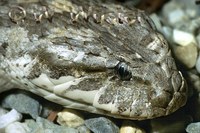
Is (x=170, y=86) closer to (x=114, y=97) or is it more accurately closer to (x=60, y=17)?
(x=114, y=97)

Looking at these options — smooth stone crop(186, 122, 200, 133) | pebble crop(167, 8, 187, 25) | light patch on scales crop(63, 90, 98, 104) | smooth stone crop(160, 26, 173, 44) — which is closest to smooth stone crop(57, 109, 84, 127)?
light patch on scales crop(63, 90, 98, 104)

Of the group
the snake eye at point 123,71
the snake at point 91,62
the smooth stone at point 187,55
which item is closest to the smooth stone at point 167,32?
the smooth stone at point 187,55

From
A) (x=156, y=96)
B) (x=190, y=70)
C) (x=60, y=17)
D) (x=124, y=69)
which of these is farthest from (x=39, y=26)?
(x=190, y=70)

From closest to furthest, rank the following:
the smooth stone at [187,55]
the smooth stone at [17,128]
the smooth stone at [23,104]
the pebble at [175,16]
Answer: the smooth stone at [17,128], the smooth stone at [23,104], the smooth stone at [187,55], the pebble at [175,16]

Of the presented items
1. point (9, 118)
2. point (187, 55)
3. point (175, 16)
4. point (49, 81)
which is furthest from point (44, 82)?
point (175, 16)

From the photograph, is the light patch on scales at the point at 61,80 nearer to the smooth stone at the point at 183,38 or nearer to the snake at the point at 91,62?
the snake at the point at 91,62

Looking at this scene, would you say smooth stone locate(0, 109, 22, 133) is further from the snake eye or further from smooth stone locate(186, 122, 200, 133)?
smooth stone locate(186, 122, 200, 133)
